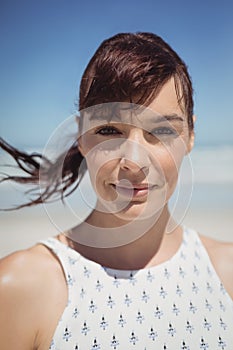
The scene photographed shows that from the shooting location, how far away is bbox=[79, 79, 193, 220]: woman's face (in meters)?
0.85

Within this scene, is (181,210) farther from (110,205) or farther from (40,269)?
(40,269)

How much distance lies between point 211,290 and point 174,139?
321mm

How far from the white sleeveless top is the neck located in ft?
0.06

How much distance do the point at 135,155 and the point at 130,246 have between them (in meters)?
0.23

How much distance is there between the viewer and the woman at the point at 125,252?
0.85 metres

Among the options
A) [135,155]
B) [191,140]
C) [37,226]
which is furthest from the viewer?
[37,226]

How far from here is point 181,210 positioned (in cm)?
95

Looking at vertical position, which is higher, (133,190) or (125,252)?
(133,190)

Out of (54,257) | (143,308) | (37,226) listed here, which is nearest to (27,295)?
(54,257)

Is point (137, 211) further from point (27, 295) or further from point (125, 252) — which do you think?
point (27, 295)

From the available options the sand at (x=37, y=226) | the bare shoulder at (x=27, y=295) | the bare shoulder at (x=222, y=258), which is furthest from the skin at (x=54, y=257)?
the sand at (x=37, y=226)

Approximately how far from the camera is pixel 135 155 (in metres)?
0.84

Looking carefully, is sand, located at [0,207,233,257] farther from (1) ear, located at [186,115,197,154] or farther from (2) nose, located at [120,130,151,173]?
(2) nose, located at [120,130,151,173]

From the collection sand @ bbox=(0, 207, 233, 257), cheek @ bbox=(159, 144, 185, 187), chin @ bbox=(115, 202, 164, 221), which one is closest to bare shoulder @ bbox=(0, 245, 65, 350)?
chin @ bbox=(115, 202, 164, 221)
